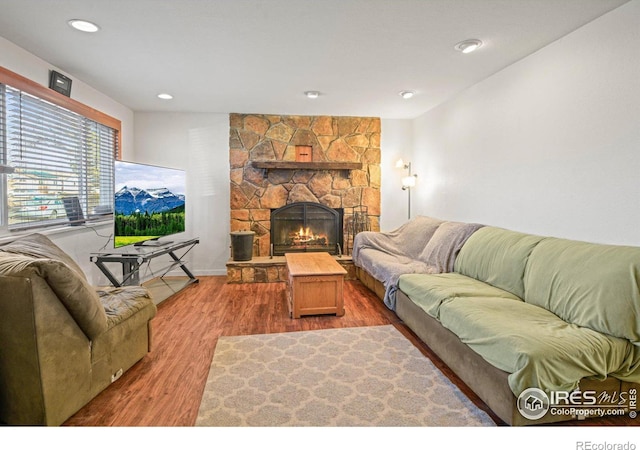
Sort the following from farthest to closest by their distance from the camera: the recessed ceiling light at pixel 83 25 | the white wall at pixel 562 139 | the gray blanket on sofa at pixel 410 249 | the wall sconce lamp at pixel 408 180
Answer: the wall sconce lamp at pixel 408 180 < the gray blanket on sofa at pixel 410 249 < the recessed ceiling light at pixel 83 25 < the white wall at pixel 562 139

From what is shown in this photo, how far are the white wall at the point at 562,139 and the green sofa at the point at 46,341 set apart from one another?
123 inches

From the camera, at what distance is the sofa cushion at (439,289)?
2.65m

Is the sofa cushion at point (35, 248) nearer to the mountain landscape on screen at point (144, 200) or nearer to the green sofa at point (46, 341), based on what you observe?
the green sofa at point (46, 341)

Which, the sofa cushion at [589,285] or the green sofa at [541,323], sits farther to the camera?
the sofa cushion at [589,285]

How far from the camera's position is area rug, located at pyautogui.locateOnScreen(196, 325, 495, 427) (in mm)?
1926

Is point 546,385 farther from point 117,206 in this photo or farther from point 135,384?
point 117,206

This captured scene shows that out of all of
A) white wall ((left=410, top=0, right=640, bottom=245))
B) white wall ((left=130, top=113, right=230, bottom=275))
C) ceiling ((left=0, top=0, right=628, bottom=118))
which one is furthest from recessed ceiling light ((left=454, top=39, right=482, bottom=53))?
white wall ((left=130, top=113, right=230, bottom=275))

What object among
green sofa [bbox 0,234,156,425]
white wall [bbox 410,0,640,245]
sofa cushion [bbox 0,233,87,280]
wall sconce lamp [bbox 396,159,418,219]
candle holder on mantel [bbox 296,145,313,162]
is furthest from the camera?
candle holder on mantel [bbox 296,145,313,162]

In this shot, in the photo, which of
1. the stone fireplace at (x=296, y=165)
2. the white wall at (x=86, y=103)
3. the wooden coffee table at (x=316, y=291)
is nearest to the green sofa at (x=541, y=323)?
the wooden coffee table at (x=316, y=291)

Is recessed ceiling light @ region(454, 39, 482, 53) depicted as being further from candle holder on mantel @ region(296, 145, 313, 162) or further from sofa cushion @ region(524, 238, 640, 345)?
candle holder on mantel @ region(296, 145, 313, 162)

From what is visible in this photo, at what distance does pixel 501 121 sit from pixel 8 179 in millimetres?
4126

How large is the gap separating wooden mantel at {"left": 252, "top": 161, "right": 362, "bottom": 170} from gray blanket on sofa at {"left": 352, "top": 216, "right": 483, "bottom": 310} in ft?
3.39

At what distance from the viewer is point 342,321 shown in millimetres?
3395

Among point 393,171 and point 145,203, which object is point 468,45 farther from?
point 145,203
